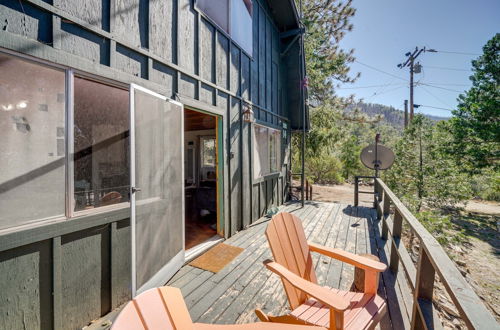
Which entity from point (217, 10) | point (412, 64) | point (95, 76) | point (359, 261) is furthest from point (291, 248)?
point (412, 64)

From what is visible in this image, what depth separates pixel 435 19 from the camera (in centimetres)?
1126

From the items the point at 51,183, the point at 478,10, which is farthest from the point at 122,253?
the point at 478,10

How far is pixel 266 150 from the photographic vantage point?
566 cm

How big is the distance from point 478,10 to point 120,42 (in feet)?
49.9

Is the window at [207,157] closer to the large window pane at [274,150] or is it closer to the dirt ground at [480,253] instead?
the large window pane at [274,150]

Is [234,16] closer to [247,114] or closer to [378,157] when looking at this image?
[247,114]

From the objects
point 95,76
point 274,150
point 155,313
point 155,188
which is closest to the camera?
point 155,313

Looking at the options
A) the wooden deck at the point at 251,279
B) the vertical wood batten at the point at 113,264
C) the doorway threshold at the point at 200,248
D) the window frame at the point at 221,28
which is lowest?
the wooden deck at the point at 251,279

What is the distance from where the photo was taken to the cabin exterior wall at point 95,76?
1.51 m

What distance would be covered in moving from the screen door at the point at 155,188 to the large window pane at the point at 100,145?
287 mm

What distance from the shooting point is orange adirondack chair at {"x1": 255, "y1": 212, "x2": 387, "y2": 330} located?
1282 millimetres

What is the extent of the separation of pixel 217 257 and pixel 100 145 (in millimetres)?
2116

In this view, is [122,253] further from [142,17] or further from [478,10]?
[478,10]

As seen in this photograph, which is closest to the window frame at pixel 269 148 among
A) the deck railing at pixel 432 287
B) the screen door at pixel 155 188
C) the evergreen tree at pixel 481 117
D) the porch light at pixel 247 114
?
the porch light at pixel 247 114
